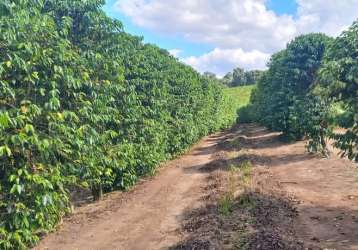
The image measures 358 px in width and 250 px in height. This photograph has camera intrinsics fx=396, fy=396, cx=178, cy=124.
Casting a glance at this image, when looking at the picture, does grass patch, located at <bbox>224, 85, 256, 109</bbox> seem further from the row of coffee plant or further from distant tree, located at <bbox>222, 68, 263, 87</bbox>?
the row of coffee plant

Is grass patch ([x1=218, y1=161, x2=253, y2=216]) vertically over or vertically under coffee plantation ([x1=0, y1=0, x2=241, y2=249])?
under

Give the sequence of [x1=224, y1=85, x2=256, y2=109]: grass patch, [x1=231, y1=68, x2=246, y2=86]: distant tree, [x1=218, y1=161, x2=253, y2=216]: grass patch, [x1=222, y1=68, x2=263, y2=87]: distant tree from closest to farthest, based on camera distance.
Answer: [x1=218, y1=161, x2=253, y2=216]: grass patch
[x1=224, y1=85, x2=256, y2=109]: grass patch
[x1=222, y1=68, x2=263, y2=87]: distant tree
[x1=231, y1=68, x2=246, y2=86]: distant tree

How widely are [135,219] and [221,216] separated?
110 inches

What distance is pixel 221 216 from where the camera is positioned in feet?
34.8

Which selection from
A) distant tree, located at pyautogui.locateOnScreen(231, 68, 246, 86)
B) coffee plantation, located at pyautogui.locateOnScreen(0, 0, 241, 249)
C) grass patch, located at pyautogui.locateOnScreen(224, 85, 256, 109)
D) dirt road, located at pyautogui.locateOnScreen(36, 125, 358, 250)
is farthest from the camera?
distant tree, located at pyautogui.locateOnScreen(231, 68, 246, 86)

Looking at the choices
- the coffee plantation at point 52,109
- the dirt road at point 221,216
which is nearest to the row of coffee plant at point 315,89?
the dirt road at point 221,216

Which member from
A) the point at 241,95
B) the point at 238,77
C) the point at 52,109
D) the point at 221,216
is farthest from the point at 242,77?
the point at 52,109

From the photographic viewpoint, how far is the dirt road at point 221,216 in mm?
8930

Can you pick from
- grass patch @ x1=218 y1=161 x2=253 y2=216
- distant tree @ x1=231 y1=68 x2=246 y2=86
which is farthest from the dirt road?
distant tree @ x1=231 y1=68 x2=246 y2=86

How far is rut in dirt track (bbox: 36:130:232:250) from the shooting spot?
9891 millimetres

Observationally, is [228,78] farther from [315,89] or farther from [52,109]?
[52,109]

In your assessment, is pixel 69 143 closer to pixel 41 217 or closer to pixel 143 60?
pixel 41 217

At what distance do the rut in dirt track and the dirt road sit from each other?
0.02 metres

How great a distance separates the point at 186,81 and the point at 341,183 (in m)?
14.0
